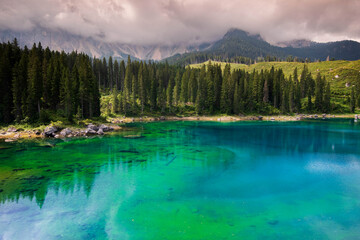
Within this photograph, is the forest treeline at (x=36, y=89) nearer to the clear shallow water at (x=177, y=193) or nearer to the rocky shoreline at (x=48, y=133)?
the rocky shoreline at (x=48, y=133)

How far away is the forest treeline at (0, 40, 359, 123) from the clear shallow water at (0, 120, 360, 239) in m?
21.2

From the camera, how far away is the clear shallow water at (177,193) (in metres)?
15.1

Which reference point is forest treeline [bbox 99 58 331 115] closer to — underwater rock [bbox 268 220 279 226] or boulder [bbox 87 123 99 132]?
boulder [bbox 87 123 99 132]

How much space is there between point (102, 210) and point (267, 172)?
20356 millimetres

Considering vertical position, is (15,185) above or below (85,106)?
below

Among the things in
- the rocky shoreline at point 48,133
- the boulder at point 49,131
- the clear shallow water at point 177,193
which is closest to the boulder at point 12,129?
the rocky shoreline at point 48,133

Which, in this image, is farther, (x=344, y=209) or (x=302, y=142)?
(x=302, y=142)

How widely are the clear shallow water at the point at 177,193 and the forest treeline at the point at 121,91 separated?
834 inches

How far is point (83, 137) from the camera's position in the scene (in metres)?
51.5

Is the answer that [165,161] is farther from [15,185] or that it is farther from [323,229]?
[323,229]

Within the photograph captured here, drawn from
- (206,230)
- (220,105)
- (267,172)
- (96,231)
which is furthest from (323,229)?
(220,105)

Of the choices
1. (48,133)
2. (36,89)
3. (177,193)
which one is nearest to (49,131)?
(48,133)

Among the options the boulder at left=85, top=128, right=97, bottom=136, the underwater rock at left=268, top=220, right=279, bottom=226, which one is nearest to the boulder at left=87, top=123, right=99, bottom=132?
the boulder at left=85, top=128, right=97, bottom=136

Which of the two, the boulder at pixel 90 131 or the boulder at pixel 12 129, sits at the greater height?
the boulder at pixel 12 129
